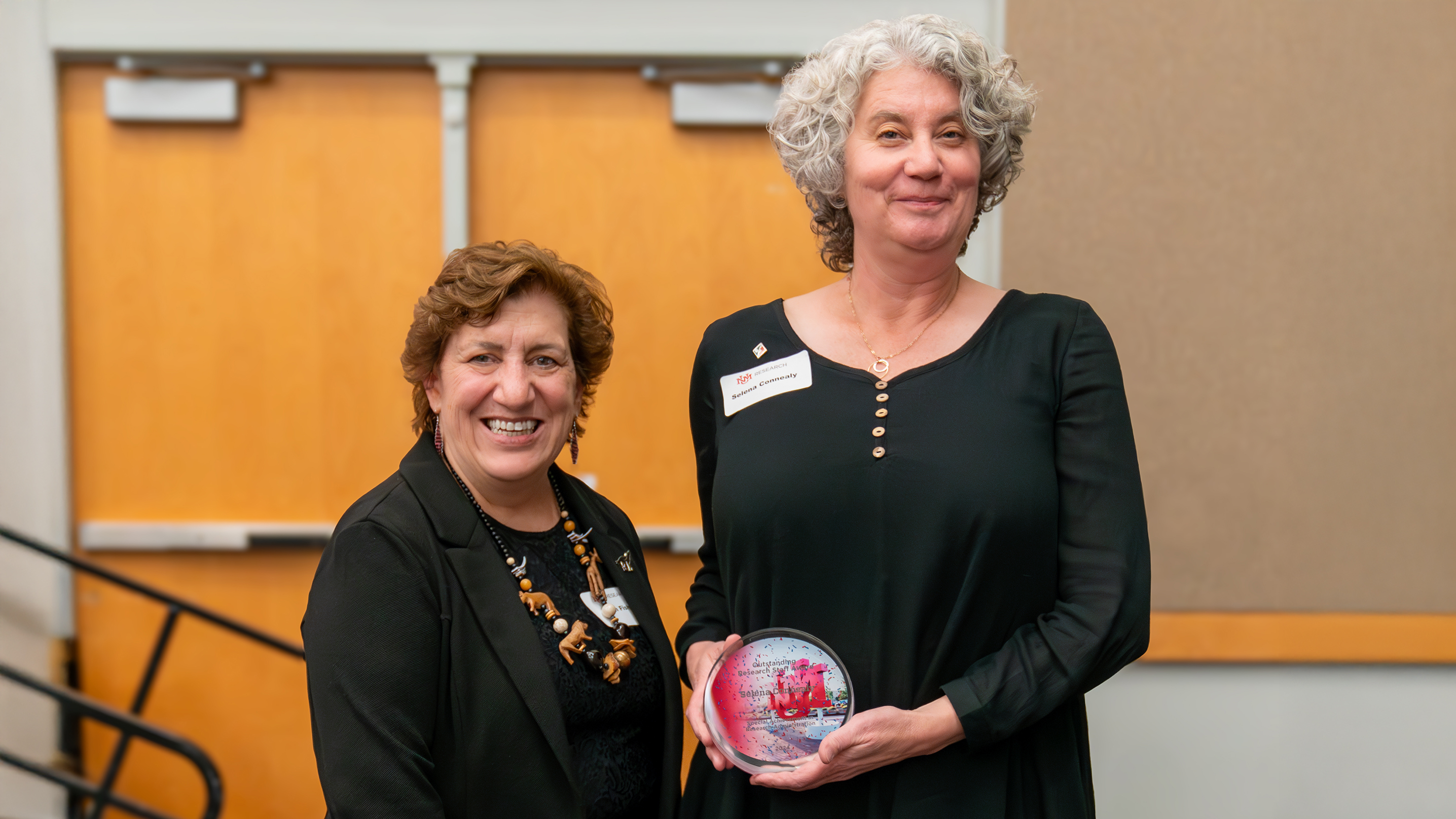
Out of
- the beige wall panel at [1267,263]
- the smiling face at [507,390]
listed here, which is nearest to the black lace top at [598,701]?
the smiling face at [507,390]

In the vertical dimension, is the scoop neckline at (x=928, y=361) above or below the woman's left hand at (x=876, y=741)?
above

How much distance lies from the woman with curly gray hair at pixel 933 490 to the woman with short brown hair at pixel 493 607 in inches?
7.0

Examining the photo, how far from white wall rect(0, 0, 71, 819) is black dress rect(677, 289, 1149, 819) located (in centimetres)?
264

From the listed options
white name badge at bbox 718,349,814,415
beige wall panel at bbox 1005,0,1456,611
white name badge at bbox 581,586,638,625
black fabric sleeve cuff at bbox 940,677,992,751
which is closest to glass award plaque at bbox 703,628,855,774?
black fabric sleeve cuff at bbox 940,677,992,751

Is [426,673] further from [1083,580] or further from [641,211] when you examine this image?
[641,211]

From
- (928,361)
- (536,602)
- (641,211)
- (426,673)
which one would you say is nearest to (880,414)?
(928,361)

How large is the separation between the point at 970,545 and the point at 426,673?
2.53 feet

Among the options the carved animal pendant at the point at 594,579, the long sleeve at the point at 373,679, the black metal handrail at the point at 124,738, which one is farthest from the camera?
the black metal handrail at the point at 124,738

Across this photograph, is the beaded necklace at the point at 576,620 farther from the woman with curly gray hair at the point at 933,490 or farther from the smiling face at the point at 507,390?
the woman with curly gray hair at the point at 933,490

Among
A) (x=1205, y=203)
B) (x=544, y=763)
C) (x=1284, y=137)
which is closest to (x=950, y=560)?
(x=544, y=763)

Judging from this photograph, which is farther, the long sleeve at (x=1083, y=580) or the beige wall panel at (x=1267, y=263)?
the beige wall panel at (x=1267, y=263)

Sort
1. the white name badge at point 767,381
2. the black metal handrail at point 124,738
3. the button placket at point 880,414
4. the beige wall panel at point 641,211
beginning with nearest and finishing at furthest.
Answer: the button placket at point 880,414
the white name badge at point 767,381
the black metal handrail at point 124,738
the beige wall panel at point 641,211

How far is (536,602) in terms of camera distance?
1578mm

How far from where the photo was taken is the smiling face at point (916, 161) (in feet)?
4.79
